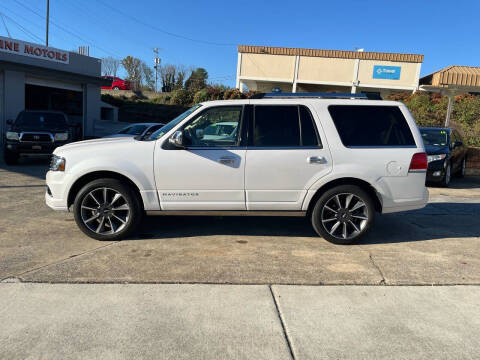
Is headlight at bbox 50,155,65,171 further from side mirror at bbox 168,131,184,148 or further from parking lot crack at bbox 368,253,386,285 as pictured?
parking lot crack at bbox 368,253,386,285

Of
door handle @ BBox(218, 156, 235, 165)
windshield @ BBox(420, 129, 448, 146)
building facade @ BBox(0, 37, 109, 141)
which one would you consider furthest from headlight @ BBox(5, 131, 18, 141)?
windshield @ BBox(420, 129, 448, 146)

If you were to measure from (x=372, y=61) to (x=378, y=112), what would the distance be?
116 feet

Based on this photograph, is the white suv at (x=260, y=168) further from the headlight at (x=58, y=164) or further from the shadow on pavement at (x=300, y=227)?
the shadow on pavement at (x=300, y=227)

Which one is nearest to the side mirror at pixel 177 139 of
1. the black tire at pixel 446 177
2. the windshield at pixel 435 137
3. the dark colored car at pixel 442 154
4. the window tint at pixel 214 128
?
the window tint at pixel 214 128

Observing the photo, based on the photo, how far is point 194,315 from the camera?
3.25 m

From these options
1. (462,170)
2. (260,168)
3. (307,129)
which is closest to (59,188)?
(260,168)

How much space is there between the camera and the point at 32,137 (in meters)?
12.0

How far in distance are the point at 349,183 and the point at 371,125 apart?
0.82 metres

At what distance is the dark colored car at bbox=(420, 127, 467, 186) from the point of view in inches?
390

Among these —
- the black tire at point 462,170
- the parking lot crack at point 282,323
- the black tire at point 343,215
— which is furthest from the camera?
the black tire at point 462,170

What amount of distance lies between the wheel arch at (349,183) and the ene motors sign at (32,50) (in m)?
17.8

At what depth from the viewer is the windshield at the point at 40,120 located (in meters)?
12.7

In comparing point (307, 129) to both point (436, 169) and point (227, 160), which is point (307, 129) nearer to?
point (227, 160)

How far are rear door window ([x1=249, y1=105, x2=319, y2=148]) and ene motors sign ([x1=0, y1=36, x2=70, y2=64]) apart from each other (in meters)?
17.0
